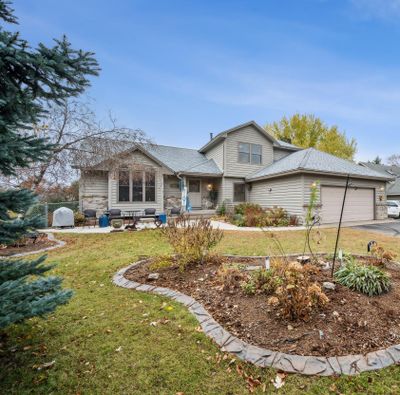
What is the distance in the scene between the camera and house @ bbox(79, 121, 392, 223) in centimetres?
1320

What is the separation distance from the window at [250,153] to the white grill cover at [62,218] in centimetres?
1206

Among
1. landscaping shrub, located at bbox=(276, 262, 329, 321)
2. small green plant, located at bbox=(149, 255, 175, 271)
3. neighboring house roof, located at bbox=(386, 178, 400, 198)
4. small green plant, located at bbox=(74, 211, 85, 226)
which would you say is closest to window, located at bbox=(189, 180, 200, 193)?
small green plant, located at bbox=(74, 211, 85, 226)

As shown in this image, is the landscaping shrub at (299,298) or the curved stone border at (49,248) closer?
the landscaping shrub at (299,298)

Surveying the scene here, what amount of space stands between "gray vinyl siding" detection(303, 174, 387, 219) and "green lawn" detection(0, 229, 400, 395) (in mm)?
11852

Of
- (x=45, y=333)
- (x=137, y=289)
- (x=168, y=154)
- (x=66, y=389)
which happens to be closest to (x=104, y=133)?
(x=168, y=154)

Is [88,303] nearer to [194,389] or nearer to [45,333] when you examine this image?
[45,333]

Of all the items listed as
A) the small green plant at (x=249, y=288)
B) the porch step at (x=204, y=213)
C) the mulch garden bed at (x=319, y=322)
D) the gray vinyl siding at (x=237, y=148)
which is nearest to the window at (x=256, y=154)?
the gray vinyl siding at (x=237, y=148)

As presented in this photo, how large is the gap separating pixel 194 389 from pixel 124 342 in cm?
103

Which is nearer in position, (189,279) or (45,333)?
(45,333)

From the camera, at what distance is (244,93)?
17.1 m

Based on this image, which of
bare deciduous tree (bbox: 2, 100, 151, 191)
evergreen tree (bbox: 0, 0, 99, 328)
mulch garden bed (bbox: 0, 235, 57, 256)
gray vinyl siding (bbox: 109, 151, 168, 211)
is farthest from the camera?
gray vinyl siding (bbox: 109, 151, 168, 211)

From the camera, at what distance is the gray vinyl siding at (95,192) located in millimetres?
13344

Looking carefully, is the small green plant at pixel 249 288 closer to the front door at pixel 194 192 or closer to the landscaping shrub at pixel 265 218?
the landscaping shrub at pixel 265 218

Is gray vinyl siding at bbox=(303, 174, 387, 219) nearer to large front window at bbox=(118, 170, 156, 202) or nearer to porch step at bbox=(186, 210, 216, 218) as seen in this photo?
porch step at bbox=(186, 210, 216, 218)
